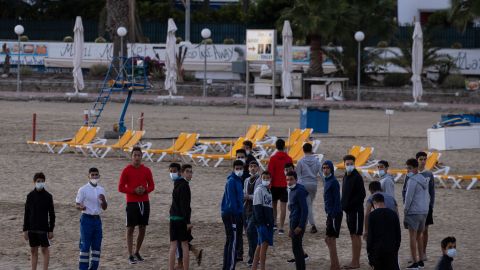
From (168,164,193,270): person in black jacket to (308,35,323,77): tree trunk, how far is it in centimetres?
3640

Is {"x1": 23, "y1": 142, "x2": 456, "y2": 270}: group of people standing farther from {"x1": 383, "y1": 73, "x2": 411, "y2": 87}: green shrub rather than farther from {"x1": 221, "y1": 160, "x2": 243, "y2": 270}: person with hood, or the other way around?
{"x1": 383, "y1": 73, "x2": 411, "y2": 87}: green shrub

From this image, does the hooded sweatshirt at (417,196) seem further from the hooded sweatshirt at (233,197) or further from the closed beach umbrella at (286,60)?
the closed beach umbrella at (286,60)

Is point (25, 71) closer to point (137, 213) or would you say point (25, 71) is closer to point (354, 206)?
point (137, 213)

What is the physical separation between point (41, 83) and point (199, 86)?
23.2 ft

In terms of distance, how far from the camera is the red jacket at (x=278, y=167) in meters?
16.4

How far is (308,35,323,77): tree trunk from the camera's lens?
49.8m

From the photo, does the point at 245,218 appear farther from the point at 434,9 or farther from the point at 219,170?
the point at 434,9

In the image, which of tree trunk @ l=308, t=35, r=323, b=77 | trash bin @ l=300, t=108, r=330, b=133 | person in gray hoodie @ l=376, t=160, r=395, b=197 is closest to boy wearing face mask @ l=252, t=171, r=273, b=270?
person in gray hoodie @ l=376, t=160, r=395, b=197

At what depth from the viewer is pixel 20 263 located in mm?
14484

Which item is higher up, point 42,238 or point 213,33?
point 213,33

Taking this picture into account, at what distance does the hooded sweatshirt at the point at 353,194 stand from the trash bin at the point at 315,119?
17.4m

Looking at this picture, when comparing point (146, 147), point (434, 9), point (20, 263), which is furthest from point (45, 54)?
point (20, 263)

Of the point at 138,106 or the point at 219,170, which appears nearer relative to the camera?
the point at 219,170

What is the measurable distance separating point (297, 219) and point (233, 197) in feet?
2.86
